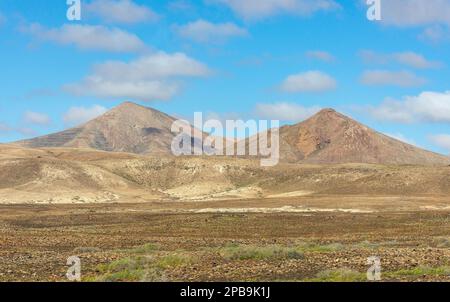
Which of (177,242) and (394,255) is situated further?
(177,242)

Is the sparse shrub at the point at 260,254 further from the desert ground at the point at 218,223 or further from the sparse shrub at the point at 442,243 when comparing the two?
the sparse shrub at the point at 442,243

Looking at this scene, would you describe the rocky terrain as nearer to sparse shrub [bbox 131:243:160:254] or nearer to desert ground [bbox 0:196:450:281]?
desert ground [bbox 0:196:450:281]

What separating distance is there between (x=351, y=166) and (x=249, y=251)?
5544 inches

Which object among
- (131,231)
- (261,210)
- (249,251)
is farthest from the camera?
(261,210)

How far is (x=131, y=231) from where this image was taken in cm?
5919

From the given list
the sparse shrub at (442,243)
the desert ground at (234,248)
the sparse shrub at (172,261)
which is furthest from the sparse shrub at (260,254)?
the sparse shrub at (442,243)

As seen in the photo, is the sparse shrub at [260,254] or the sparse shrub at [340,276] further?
the sparse shrub at [260,254]

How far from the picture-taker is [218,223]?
6881cm

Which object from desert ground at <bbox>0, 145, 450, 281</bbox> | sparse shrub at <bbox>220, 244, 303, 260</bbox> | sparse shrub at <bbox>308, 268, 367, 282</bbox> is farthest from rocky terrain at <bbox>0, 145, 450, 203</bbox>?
sparse shrub at <bbox>308, 268, 367, 282</bbox>

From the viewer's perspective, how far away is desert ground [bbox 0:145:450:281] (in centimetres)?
2792

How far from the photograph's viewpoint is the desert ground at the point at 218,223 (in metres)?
27.9

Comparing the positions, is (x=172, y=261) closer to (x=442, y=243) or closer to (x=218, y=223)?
(x=442, y=243)

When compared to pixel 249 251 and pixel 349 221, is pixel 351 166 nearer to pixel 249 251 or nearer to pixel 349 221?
pixel 349 221
